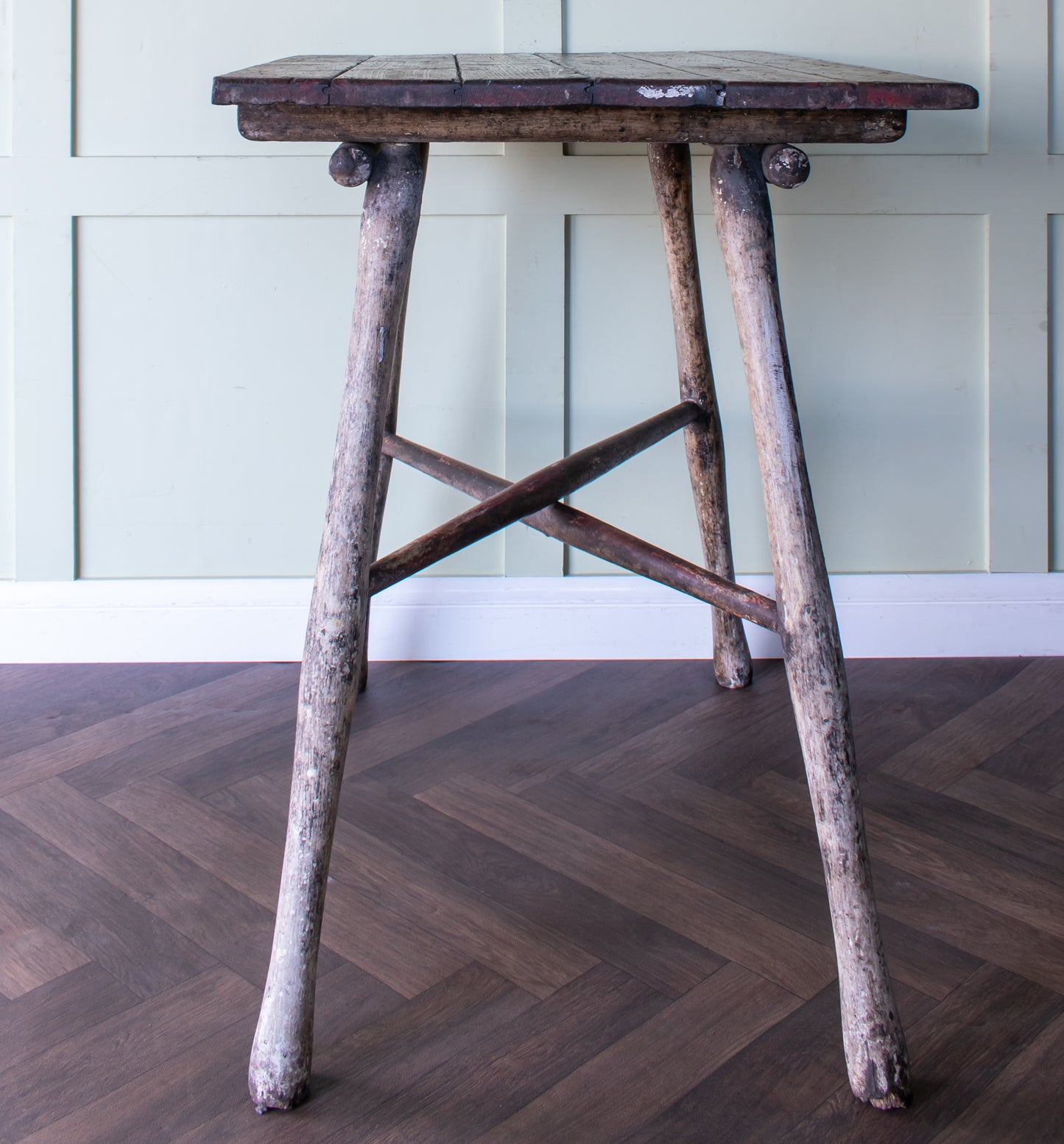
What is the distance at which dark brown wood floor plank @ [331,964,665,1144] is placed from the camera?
99 centimetres

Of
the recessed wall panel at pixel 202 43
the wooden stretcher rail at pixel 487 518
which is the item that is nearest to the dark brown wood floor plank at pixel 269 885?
the wooden stretcher rail at pixel 487 518

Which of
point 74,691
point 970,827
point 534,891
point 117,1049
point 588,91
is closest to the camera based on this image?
point 588,91

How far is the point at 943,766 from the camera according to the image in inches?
62.9

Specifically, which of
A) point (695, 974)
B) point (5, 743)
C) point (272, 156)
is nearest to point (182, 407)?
point (272, 156)

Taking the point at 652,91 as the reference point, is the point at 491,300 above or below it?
below

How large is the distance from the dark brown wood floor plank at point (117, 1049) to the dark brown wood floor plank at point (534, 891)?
0.94ft

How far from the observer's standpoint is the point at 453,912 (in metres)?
1.28

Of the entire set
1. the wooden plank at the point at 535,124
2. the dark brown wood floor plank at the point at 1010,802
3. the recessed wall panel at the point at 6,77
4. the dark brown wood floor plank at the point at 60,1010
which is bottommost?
the dark brown wood floor plank at the point at 60,1010

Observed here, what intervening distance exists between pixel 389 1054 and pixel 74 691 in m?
0.95

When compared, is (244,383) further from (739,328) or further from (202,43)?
(739,328)

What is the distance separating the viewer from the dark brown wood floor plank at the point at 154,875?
122cm

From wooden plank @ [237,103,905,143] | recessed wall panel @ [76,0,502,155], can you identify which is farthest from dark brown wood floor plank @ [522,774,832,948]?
recessed wall panel @ [76,0,502,155]

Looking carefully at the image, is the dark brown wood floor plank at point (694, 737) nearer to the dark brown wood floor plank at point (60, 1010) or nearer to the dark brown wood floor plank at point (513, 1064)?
the dark brown wood floor plank at point (513, 1064)

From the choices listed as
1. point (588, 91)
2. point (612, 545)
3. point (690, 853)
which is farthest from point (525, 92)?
point (690, 853)
